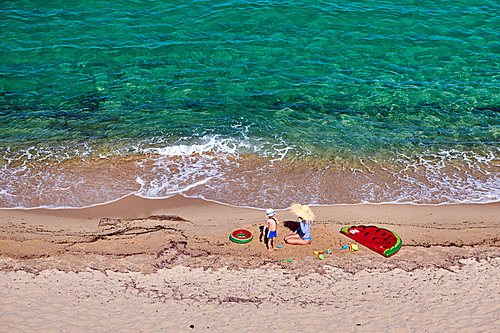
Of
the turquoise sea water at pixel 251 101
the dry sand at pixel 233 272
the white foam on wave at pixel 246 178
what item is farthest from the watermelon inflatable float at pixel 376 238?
the turquoise sea water at pixel 251 101

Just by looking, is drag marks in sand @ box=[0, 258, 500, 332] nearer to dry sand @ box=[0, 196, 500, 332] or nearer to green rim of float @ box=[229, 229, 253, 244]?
dry sand @ box=[0, 196, 500, 332]

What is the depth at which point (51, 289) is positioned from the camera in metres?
9.52

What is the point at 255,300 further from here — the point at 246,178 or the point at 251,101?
the point at 251,101

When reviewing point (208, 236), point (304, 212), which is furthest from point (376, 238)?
point (208, 236)

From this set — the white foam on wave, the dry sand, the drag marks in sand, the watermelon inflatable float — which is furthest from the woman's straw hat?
the white foam on wave

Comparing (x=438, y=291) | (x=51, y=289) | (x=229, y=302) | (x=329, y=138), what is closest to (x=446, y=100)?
(x=329, y=138)

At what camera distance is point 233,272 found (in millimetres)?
10227

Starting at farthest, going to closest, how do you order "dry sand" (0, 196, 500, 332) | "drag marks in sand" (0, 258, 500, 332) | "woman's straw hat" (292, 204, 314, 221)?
"woman's straw hat" (292, 204, 314, 221), "dry sand" (0, 196, 500, 332), "drag marks in sand" (0, 258, 500, 332)

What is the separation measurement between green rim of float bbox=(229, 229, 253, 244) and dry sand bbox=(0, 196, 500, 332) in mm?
172

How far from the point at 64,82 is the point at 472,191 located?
58.0ft

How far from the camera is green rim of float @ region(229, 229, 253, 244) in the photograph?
11.2 meters

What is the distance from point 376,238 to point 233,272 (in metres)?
3.91

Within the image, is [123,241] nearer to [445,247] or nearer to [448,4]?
[445,247]

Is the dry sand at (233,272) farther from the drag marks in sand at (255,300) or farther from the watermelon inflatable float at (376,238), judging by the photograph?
the watermelon inflatable float at (376,238)
